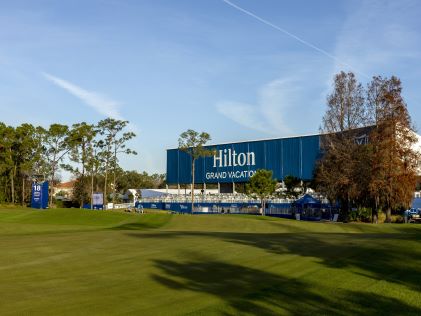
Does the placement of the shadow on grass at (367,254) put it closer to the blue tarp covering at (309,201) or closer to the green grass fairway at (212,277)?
the green grass fairway at (212,277)

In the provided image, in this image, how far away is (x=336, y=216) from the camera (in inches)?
2153

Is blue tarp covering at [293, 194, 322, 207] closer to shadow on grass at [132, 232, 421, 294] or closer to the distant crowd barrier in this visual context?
the distant crowd barrier

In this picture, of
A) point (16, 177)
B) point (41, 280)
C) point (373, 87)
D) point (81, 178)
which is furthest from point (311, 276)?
point (81, 178)

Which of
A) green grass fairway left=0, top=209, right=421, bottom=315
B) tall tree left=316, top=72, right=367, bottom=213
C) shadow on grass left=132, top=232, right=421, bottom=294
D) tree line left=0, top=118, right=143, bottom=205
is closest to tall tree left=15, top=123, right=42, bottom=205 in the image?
tree line left=0, top=118, right=143, bottom=205

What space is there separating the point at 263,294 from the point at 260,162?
81.5m

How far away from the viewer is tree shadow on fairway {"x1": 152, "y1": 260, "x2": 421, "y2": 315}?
9.45 m

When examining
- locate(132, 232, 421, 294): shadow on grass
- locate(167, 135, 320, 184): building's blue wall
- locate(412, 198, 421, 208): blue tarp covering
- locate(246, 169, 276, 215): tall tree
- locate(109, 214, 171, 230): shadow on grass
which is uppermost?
locate(167, 135, 320, 184): building's blue wall

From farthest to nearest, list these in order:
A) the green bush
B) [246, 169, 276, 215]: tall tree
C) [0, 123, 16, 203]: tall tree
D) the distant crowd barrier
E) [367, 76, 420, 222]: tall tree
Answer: [0, 123, 16, 203]: tall tree, [246, 169, 276, 215]: tall tree, the distant crowd barrier, the green bush, [367, 76, 420, 222]: tall tree

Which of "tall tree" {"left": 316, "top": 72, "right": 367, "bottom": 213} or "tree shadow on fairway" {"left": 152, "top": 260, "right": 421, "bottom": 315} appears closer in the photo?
"tree shadow on fairway" {"left": 152, "top": 260, "right": 421, "bottom": 315}

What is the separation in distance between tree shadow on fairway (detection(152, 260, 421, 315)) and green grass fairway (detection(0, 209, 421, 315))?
19mm

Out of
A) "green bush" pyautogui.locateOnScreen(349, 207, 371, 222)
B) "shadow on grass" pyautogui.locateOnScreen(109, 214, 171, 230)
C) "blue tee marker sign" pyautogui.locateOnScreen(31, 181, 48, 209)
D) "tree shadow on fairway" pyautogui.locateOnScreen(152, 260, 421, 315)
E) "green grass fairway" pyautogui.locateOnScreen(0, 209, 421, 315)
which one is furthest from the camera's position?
"blue tee marker sign" pyautogui.locateOnScreen(31, 181, 48, 209)

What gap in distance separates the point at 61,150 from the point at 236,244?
67.0m

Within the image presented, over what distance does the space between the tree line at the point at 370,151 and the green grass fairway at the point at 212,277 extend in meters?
31.9

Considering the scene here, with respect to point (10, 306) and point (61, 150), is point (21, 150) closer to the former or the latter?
point (61, 150)
